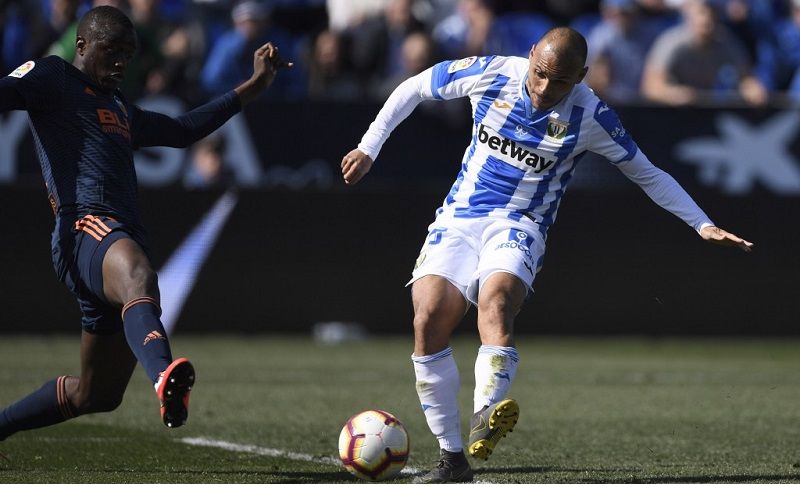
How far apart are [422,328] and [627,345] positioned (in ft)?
29.6

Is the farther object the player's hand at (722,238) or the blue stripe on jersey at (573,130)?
the blue stripe on jersey at (573,130)

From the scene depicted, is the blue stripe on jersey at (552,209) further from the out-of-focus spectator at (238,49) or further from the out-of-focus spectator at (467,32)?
the out-of-focus spectator at (467,32)

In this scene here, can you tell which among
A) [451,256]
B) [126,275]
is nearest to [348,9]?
[451,256]

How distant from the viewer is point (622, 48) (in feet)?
53.4

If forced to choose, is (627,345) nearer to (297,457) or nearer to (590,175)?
(590,175)

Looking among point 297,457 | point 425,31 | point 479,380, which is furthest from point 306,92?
point 479,380

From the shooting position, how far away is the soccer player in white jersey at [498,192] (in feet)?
20.6

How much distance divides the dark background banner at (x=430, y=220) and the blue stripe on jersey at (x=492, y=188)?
8208 millimetres

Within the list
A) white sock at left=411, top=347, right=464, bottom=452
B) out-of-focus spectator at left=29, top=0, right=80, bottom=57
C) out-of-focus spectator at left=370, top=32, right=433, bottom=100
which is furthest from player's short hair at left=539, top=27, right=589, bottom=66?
out-of-focus spectator at left=370, top=32, right=433, bottom=100

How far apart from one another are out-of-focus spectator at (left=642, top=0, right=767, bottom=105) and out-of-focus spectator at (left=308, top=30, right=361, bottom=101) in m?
3.67

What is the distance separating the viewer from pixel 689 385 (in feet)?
36.9

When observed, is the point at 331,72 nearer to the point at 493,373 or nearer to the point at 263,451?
the point at 263,451

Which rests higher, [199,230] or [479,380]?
[479,380]

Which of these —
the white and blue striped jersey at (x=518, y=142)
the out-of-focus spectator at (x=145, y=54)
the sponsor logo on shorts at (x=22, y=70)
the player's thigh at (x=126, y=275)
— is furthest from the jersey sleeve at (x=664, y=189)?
the out-of-focus spectator at (x=145, y=54)
